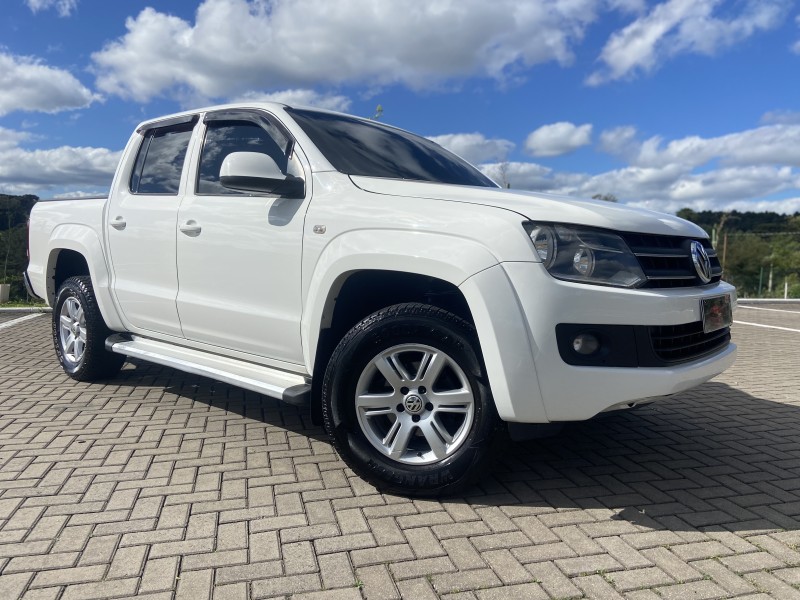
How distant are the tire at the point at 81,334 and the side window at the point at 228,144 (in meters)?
1.71

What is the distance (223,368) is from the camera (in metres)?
3.76

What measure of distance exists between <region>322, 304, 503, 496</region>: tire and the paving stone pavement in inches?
6.7

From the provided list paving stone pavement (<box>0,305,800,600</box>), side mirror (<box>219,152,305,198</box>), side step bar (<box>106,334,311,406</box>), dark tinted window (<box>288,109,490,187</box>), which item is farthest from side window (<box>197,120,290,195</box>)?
paving stone pavement (<box>0,305,800,600</box>)

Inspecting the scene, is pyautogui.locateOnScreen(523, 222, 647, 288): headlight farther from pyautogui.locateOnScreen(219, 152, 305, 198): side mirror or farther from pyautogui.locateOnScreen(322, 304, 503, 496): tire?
pyautogui.locateOnScreen(219, 152, 305, 198): side mirror

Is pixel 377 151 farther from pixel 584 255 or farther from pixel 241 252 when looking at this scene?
pixel 584 255

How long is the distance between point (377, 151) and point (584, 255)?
1.57 metres

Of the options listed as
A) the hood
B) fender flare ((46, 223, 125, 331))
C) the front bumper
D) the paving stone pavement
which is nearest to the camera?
the paving stone pavement

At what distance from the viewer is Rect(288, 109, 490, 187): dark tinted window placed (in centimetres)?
350

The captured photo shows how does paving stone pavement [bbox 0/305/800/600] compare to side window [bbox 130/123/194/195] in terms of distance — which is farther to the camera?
side window [bbox 130/123/194/195]

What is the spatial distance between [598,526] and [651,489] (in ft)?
1.89

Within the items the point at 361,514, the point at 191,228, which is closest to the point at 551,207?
the point at 361,514

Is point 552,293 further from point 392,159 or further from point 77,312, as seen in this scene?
point 77,312

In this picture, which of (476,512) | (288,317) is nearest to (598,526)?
(476,512)

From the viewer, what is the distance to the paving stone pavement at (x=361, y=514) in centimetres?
227
